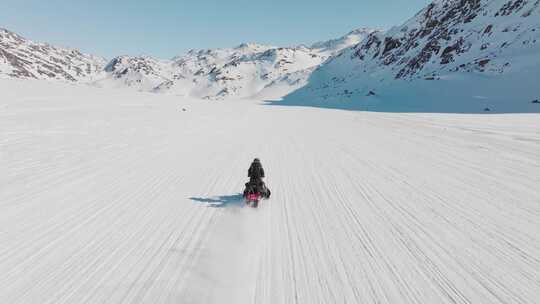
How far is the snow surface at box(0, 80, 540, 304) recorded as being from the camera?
3.99 m

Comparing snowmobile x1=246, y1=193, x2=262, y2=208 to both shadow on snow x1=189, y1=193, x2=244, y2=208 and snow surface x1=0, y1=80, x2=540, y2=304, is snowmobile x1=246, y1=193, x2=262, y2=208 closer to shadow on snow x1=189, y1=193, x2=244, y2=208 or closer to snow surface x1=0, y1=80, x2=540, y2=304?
snow surface x1=0, y1=80, x2=540, y2=304

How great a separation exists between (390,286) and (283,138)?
13.3 meters

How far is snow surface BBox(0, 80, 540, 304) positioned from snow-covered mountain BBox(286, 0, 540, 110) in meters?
31.3

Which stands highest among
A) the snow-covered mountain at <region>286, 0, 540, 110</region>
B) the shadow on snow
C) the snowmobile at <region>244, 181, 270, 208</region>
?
the snow-covered mountain at <region>286, 0, 540, 110</region>

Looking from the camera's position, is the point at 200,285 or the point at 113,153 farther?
the point at 113,153

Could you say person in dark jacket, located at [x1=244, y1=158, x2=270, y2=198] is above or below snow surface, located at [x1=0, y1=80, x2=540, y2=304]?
above

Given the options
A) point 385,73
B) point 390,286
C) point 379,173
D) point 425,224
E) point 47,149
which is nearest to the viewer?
point 390,286

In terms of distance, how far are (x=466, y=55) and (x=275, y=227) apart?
63.3 metres

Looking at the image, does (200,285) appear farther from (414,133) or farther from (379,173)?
(414,133)

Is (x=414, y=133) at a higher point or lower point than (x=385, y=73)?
lower

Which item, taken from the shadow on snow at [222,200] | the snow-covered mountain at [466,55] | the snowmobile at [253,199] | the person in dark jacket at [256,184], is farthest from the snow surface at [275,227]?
the snow-covered mountain at [466,55]

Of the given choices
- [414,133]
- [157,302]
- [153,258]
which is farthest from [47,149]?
[414,133]

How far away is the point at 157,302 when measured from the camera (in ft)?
12.3

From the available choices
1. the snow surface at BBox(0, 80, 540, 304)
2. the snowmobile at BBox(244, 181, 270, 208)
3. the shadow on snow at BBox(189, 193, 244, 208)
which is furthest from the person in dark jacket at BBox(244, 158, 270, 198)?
the shadow on snow at BBox(189, 193, 244, 208)
